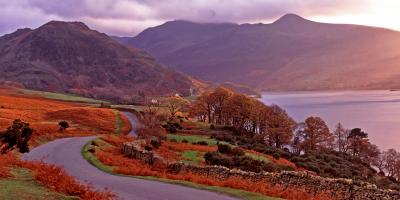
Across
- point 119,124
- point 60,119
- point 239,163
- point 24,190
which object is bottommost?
point 239,163

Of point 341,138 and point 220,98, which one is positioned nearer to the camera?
point 341,138

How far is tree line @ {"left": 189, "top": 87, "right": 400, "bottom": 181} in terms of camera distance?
104938 mm

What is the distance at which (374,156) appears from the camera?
10419 centimetres

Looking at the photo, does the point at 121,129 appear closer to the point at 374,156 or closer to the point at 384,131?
the point at 374,156

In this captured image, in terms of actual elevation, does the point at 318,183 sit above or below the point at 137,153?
above

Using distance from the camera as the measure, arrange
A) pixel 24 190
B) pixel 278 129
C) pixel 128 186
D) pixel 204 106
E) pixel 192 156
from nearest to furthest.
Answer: pixel 24 190 < pixel 128 186 < pixel 192 156 < pixel 278 129 < pixel 204 106

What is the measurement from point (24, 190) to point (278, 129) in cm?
9166

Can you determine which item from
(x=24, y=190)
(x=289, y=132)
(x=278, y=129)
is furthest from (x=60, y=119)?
(x=24, y=190)

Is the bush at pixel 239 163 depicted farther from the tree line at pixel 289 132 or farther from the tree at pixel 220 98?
the tree at pixel 220 98

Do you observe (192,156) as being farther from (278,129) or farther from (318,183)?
(278,129)

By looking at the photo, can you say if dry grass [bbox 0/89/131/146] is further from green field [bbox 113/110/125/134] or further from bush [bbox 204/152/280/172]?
bush [bbox 204/152/280/172]

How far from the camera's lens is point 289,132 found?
109 metres

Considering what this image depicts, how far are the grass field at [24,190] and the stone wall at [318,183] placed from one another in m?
14.1

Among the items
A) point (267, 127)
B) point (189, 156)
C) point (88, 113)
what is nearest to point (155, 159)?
point (189, 156)
